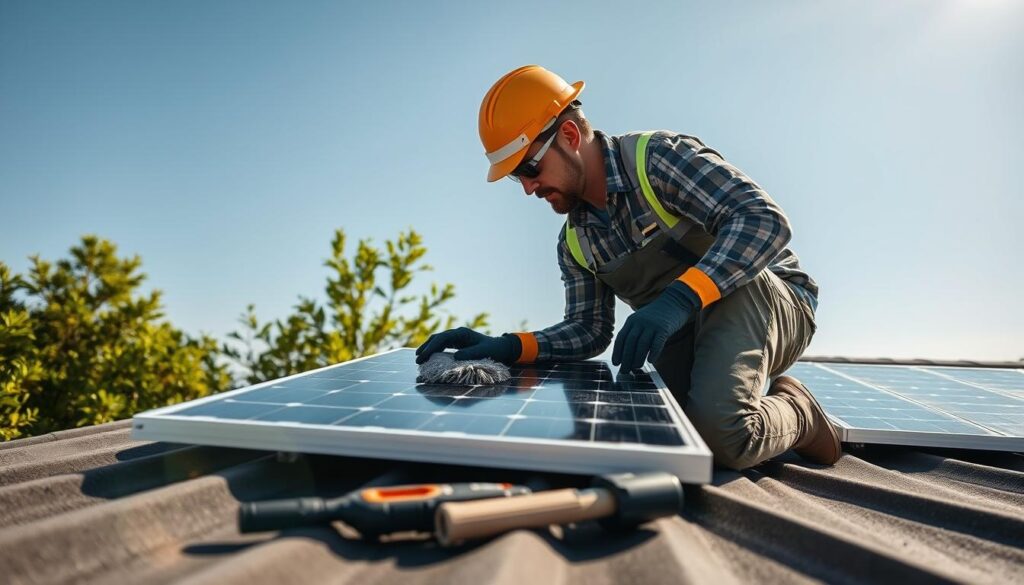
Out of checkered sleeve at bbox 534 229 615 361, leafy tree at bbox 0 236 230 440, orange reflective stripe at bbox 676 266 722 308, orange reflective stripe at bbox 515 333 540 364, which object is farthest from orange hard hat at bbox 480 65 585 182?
leafy tree at bbox 0 236 230 440

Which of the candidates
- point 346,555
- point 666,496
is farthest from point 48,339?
point 666,496

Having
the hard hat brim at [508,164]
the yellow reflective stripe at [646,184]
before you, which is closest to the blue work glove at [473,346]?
the hard hat brim at [508,164]

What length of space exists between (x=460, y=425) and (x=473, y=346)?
147 centimetres

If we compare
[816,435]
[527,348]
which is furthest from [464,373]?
[816,435]

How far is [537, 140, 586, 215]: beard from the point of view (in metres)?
2.89

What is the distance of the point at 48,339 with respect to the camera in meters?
5.20

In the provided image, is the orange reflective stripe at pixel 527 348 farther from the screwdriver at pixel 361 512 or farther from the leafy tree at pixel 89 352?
the leafy tree at pixel 89 352

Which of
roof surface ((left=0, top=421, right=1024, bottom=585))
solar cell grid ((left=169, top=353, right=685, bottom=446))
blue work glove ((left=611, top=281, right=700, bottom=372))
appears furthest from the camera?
blue work glove ((left=611, top=281, right=700, bottom=372))

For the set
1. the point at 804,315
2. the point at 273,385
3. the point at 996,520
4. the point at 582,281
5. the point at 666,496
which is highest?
the point at 582,281

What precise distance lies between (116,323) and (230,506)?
18.8ft

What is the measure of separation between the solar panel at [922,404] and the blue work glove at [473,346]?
163cm

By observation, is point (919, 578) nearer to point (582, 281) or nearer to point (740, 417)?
point (740, 417)

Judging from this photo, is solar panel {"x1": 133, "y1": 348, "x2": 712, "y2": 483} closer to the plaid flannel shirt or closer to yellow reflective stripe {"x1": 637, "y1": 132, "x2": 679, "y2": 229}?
the plaid flannel shirt

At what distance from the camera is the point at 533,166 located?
2.86 meters
